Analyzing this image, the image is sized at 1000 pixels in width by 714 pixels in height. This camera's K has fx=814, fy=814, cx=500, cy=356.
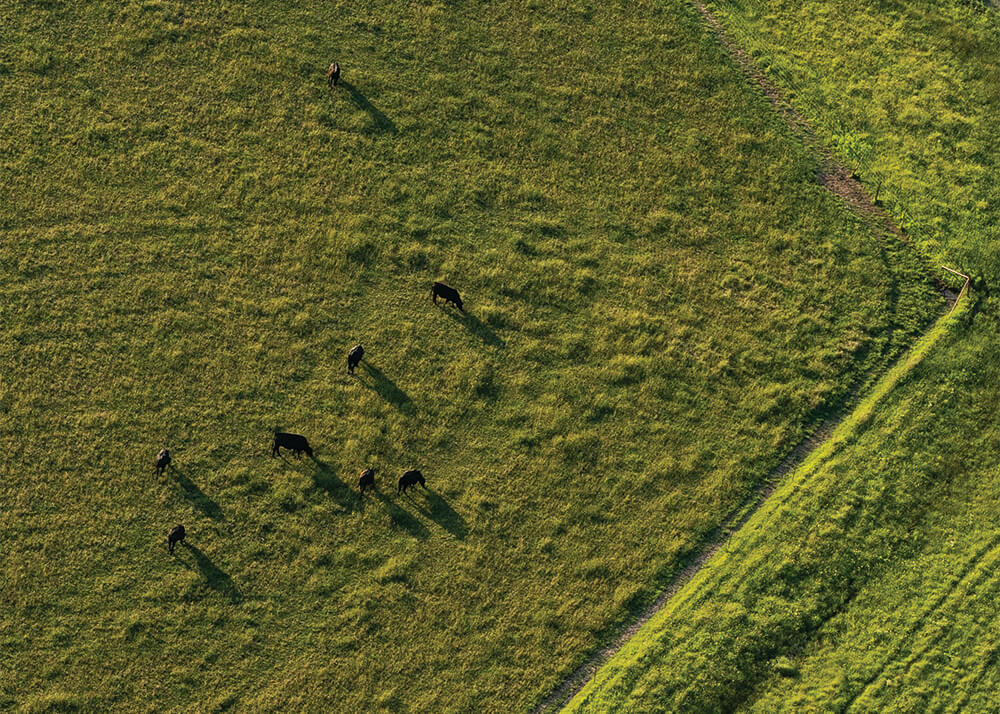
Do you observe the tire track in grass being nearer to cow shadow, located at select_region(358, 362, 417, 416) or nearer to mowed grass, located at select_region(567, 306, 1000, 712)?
mowed grass, located at select_region(567, 306, 1000, 712)

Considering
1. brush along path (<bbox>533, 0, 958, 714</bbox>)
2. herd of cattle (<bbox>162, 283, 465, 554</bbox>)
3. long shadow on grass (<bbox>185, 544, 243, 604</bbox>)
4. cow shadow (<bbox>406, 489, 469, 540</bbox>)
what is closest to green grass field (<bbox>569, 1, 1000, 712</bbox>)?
brush along path (<bbox>533, 0, 958, 714</bbox>)

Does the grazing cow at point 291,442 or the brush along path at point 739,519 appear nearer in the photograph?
the brush along path at point 739,519

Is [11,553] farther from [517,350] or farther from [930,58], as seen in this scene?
[930,58]

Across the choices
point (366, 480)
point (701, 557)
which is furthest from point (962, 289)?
point (366, 480)

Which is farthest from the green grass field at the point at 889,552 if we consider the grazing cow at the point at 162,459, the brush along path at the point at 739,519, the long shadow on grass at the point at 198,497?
the grazing cow at the point at 162,459

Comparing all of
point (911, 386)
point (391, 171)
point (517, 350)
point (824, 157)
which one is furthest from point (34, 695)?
point (824, 157)

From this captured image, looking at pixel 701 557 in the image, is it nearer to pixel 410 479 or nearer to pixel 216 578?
pixel 410 479

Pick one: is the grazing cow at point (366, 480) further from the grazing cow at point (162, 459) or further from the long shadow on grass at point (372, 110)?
the long shadow on grass at point (372, 110)
